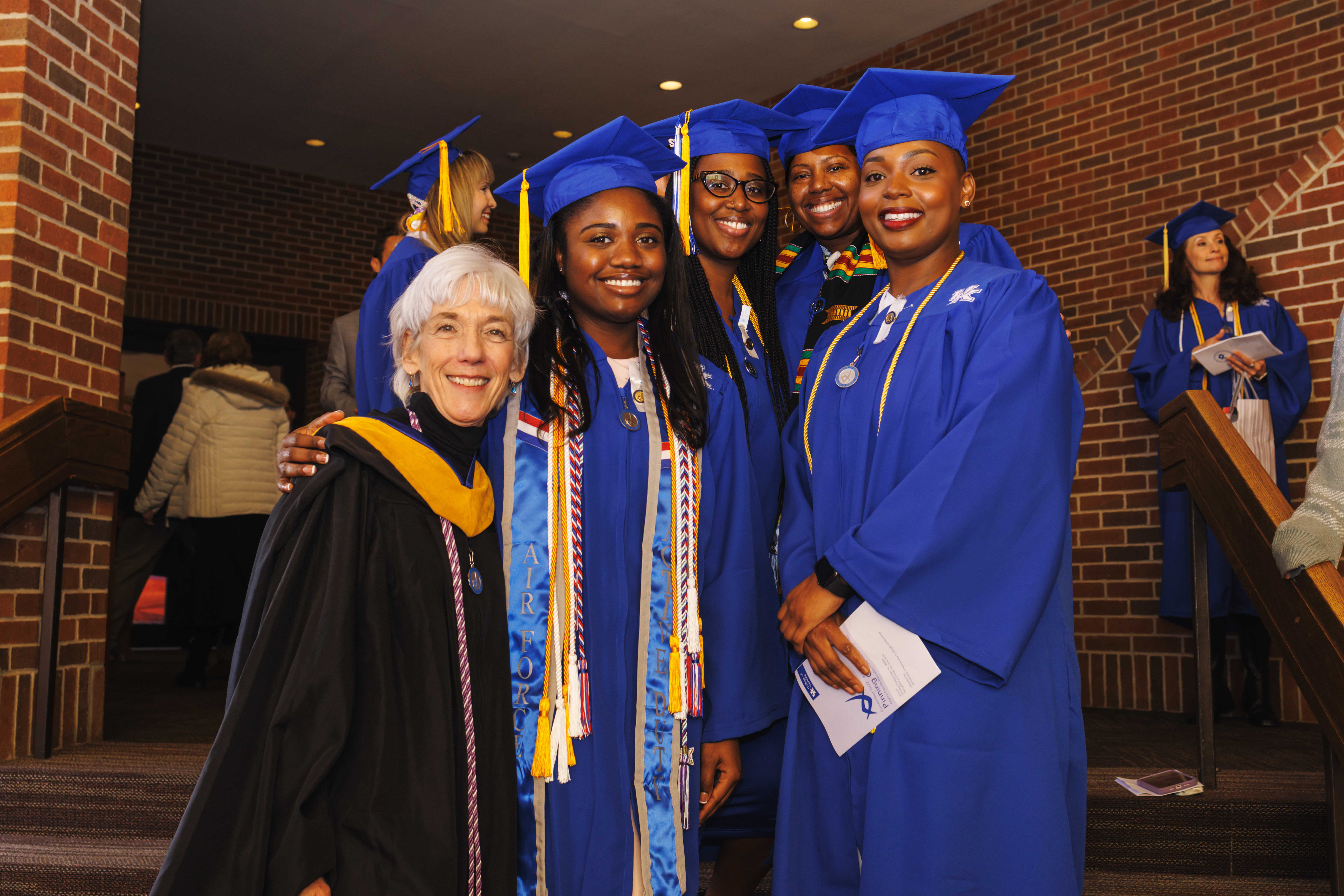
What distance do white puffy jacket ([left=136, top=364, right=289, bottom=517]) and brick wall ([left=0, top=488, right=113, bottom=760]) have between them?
5.54 ft

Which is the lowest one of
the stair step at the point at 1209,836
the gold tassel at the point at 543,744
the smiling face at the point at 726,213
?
the stair step at the point at 1209,836

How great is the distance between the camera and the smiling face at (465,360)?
1770 millimetres

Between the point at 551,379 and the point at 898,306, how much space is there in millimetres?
731

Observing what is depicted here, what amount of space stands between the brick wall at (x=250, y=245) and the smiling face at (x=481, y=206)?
16.9 feet

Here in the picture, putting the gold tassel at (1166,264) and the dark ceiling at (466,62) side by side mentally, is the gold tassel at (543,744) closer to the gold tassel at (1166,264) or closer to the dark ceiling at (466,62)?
the gold tassel at (1166,264)

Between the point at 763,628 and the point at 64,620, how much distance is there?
245 centimetres

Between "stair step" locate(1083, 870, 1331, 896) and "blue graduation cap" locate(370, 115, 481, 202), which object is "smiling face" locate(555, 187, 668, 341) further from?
"stair step" locate(1083, 870, 1331, 896)

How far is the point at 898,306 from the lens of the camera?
2111 mm

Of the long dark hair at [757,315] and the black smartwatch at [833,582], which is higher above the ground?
the long dark hair at [757,315]

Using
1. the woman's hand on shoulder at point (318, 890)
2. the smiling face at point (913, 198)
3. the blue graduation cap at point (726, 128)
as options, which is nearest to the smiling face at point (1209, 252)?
the blue graduation cap at point (726, 128)

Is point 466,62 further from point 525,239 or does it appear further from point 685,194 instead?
point 525,239

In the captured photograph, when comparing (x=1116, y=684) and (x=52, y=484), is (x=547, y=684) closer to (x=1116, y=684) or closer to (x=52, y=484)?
(x=52, y=484)

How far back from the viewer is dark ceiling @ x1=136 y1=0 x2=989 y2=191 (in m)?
6.25

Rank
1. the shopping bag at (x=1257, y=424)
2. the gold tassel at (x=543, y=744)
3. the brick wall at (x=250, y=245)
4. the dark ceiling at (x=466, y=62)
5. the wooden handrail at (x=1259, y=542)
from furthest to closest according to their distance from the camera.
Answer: the brick wall at (x=250, y=245)
the dark ceiling at (x=466, y=62)
the shopping bag at (x=1257, y=424)
the wooden handrail at (x=1259, y=542)
the gold tassel at (x=543, y=744)
